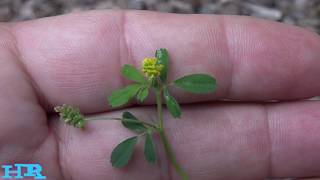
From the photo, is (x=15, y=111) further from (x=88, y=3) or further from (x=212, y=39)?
(x=88, y=3)

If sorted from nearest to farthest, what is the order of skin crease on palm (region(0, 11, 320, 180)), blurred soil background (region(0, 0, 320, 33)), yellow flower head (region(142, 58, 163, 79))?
yellow flower head (region(142, 58, 163, 79)), skin crease on palm (region(0, 11, 320, 180)), blurred soil background (region(0, 0, 320, 33))

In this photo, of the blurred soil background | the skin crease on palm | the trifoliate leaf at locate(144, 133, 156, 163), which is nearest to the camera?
the trifoliate leaf at locate(144, 133, 156, 163)

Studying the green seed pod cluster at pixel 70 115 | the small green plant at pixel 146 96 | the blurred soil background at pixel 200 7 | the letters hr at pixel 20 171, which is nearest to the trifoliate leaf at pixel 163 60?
the small green plant at pixel 146 96

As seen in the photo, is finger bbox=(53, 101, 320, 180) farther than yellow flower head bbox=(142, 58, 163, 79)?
Yes

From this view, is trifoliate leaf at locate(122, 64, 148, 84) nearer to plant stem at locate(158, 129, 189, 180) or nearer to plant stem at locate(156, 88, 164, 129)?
plant stem at locate(156, 88, 164, 129)

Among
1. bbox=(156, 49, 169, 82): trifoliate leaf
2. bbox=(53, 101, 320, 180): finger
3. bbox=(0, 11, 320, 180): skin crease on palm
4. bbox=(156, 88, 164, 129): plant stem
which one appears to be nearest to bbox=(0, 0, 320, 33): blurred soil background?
bbox=(0, 11, 320, 180): skin crease on palm

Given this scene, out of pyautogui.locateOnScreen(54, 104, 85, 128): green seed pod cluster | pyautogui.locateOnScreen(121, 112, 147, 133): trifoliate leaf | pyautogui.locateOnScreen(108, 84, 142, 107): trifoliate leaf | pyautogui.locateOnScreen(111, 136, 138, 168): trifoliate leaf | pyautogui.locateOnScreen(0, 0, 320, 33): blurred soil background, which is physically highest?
pyautogui.locateOnScreen(0, 0, 320, 33): blurred soil background

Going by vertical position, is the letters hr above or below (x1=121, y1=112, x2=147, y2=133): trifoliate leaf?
below

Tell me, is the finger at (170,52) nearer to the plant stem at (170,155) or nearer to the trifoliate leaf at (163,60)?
the trifoliate leaf at (163,60)

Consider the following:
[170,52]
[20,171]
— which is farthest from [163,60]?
[20,171]
